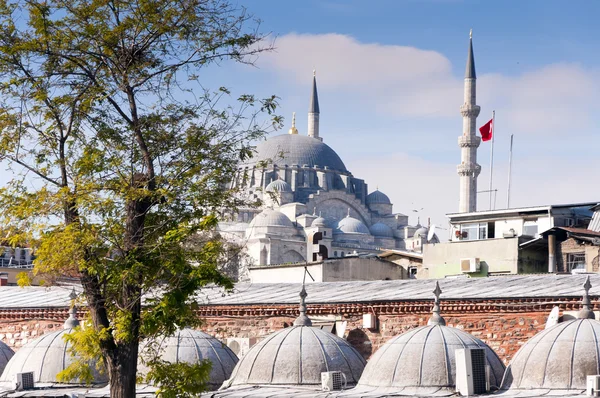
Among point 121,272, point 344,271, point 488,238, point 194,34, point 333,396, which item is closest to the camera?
point 121,272

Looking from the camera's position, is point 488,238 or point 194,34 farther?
point 488,238

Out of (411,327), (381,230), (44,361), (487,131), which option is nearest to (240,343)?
(411,327)

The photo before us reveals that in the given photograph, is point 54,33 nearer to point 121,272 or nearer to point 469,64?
point 121,272

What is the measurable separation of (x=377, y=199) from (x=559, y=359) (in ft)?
298

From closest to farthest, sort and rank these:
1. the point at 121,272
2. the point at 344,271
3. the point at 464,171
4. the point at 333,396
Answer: the point at 121,272, the point at 333,396, the point at 344,271, the point at 464,171

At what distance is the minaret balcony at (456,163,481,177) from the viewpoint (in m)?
68.2

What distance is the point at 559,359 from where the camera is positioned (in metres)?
15.8

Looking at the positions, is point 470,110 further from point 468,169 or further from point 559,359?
point 559,359

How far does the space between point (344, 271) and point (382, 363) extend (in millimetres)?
12761

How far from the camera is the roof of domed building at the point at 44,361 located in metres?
20.2

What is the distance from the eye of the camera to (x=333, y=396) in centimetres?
1680

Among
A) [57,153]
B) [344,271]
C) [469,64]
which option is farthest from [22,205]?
[469,64]

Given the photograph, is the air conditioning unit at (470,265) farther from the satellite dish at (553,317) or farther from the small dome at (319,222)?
the small dome at (319,222)

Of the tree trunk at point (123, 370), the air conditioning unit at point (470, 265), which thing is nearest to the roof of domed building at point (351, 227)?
the air conditioning unit at point (470, 265)
